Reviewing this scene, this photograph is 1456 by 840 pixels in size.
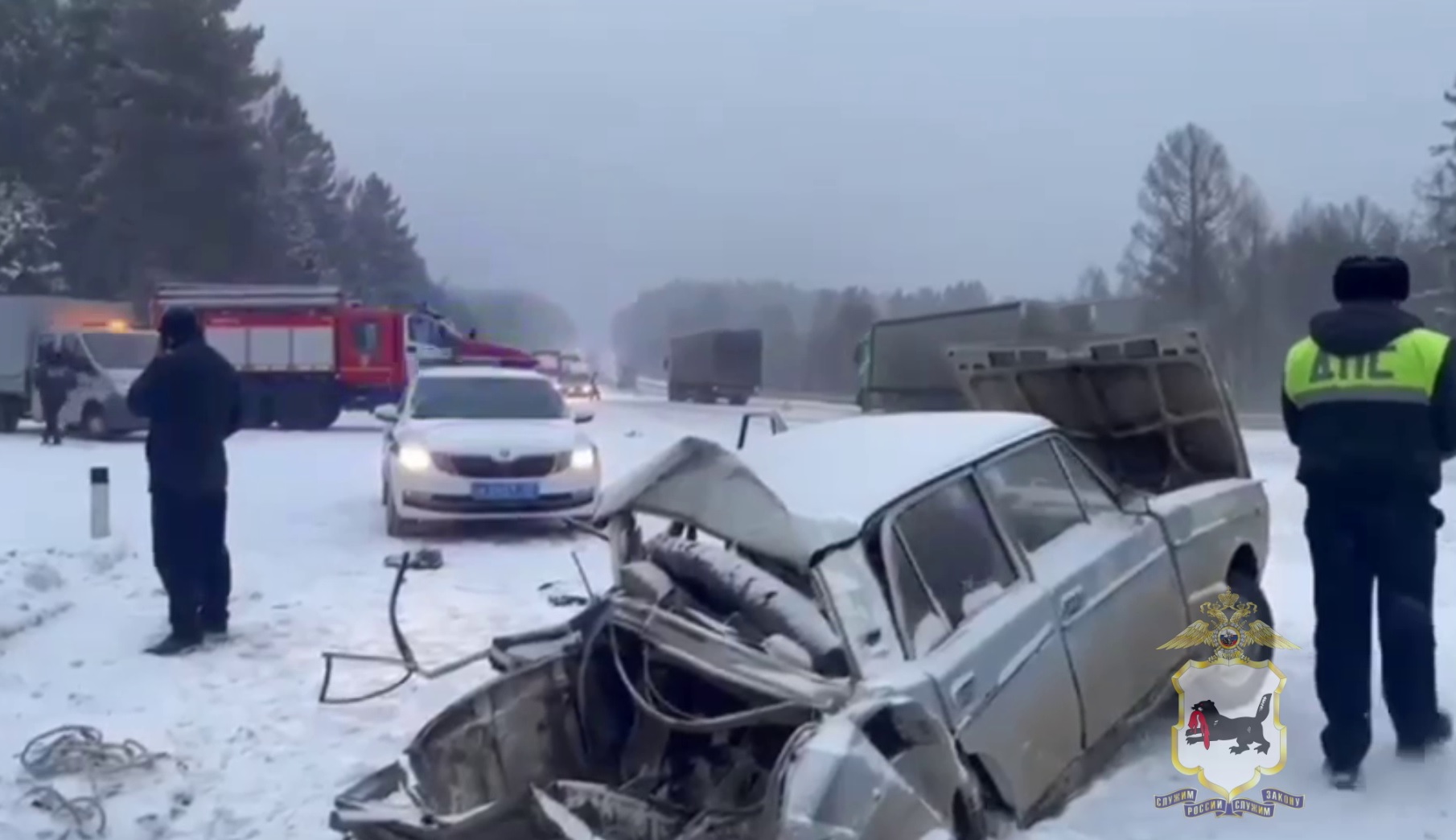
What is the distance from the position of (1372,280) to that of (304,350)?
28429mm

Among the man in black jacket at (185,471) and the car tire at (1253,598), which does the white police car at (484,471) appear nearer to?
the man in black jacket at (185,471)

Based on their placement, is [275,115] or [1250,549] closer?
[1250,549]

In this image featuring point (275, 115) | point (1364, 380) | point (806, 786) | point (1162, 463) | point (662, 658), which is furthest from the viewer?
point (275, 115)

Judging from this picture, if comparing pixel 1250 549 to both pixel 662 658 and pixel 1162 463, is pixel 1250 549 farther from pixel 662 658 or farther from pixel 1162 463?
pixel 662 658

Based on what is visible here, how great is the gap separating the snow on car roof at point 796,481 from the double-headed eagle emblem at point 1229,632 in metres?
1.29

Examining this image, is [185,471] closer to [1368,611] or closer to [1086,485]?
[1086,485]

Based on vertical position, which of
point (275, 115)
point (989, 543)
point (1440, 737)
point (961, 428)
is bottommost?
point (1440, 737)

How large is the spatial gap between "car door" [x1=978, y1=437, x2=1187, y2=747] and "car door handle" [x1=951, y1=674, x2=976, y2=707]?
0.79 m

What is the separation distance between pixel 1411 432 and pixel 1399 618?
0.72m

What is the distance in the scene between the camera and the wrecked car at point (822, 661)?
439 centimetres

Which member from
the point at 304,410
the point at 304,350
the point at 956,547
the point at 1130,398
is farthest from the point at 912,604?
the point at 304,350

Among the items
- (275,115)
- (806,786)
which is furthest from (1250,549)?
(275,115)

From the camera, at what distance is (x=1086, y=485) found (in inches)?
250

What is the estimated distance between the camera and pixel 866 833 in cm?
403
